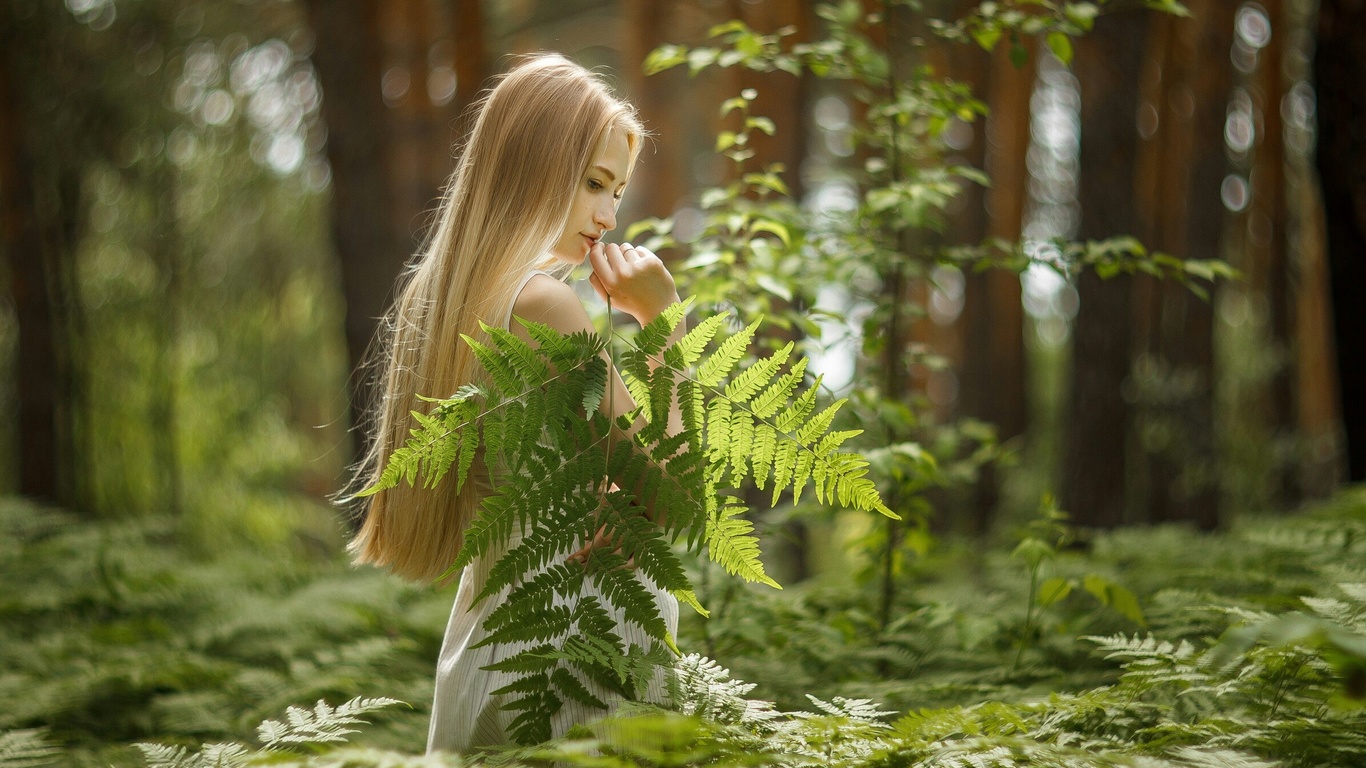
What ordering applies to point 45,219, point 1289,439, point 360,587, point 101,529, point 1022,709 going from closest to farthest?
1. point 1022,709
2. point 360,587
3. point 101,529
4. point 45,219
5. point 1289,439

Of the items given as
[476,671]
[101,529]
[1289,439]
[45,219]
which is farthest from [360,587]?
[1289,439]

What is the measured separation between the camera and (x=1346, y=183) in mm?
4477

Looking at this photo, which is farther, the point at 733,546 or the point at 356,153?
the point at 356,153

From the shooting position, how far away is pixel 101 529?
21.0 ft

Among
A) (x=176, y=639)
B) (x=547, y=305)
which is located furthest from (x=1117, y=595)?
(x=176, y=639)

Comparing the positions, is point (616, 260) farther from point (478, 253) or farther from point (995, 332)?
point (995, 332)

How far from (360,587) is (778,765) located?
12.2 ft

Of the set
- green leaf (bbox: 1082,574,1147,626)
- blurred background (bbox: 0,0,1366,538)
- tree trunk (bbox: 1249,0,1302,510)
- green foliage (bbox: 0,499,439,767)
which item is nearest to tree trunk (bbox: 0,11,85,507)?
blurred background (bbox: 0,0,1366,538)

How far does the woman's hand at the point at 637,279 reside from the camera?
1.98m

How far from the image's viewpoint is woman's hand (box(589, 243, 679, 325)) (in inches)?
77.9

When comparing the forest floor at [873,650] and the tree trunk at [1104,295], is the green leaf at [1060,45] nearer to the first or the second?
the forest floor at [873,650]

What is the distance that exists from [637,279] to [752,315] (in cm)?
104

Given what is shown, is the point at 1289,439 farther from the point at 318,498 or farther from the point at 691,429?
the point at 318,498

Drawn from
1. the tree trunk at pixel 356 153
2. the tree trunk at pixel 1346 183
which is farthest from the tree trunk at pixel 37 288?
the tree trunk at pixel 1346 183
